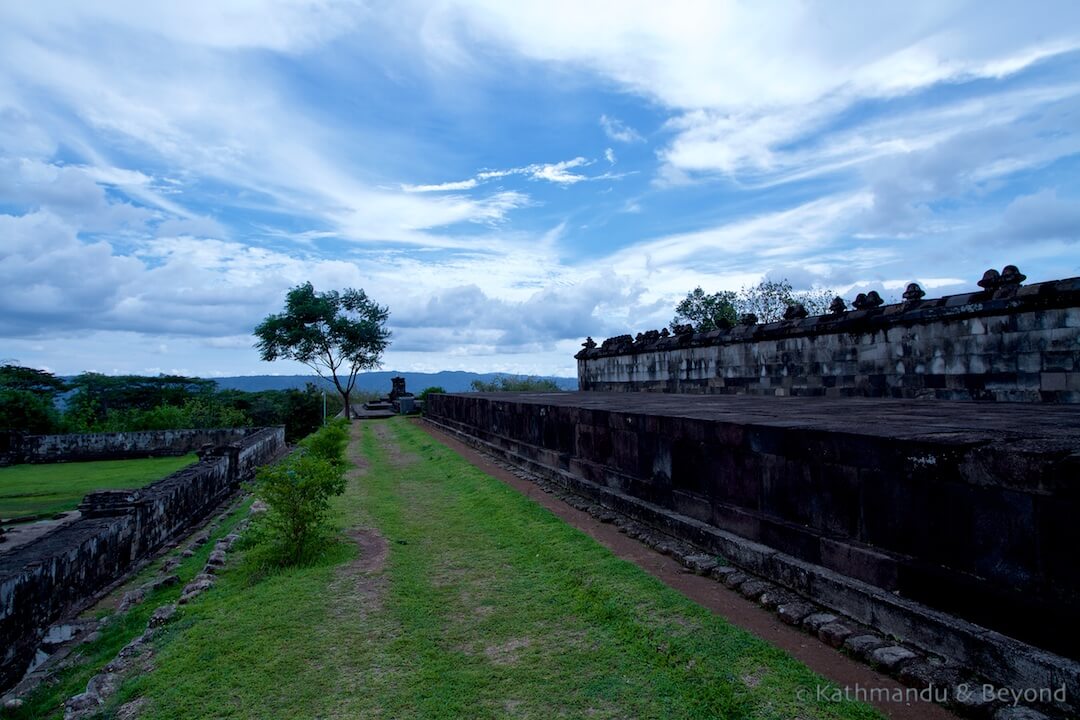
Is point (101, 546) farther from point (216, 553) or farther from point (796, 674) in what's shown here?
point (796, 674)

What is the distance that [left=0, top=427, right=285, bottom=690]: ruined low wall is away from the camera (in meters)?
4.57

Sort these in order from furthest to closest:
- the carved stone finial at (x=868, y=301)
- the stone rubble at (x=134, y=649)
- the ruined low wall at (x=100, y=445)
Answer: the ruined low wall at (x=100, y=445), the carved stone finial at (x=868, y=301), the stone rubble at (x=134, y=649)

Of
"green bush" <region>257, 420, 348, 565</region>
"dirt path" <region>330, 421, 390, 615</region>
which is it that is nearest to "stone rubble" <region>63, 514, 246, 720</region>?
"green bush" <region>257, 420, 348, 565</region>

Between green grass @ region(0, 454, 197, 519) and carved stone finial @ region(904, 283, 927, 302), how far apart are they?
45.4ft

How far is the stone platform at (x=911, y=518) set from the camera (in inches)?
106

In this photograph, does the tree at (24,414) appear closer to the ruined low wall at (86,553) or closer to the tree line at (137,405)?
the tree line at (137,405)

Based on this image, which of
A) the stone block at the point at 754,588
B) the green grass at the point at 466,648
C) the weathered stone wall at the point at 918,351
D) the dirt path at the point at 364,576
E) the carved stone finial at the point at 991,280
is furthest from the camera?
the carved stone finial at the point at 991,280

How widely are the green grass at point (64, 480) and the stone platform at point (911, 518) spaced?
1037 cm

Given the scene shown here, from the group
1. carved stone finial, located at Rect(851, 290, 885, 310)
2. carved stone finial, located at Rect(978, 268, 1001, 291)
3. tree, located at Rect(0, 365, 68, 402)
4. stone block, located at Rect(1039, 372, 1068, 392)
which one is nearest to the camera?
stone block, located at Rect(1039, 372, 1068, 392)

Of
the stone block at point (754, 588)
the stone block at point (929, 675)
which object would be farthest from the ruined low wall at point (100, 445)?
the stone block at point (929, 675)

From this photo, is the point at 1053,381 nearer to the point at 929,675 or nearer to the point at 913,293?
the point at 913,293

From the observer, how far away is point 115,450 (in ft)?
65.2

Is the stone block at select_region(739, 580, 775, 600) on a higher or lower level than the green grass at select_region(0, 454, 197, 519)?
higher

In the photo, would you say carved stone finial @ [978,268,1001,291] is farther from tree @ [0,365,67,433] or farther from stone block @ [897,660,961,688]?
tree @ [0,365,67,433]
